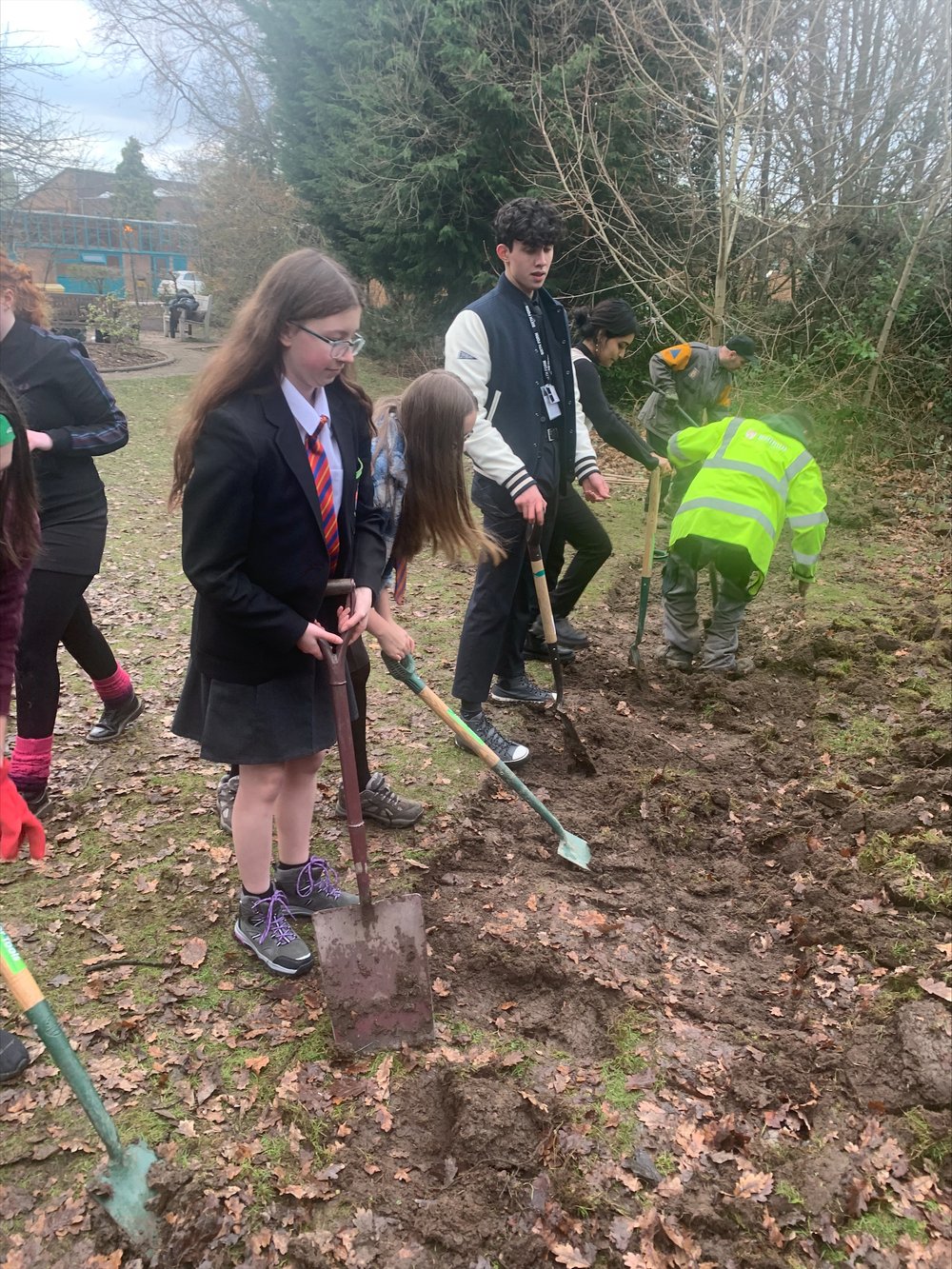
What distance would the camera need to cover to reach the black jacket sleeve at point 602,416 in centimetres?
534

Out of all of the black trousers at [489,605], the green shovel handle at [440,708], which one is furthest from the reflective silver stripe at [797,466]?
the green shovel handle at [440,708]

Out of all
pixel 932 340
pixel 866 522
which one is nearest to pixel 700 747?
A: pixel 866 522

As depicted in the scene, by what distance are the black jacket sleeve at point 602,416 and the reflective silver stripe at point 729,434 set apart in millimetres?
A: 507

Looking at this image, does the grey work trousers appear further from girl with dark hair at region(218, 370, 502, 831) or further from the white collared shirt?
the white collared shirt

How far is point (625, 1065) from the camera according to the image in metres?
2.58

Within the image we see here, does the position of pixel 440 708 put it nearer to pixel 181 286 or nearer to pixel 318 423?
pixel 318 423

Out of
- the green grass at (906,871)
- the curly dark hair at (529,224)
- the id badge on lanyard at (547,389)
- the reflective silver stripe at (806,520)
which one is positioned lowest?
the green grass at (906,871)

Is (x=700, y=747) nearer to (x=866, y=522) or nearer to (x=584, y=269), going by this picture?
(x=866, y=522)

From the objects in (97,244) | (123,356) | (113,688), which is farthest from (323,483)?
(97,244)

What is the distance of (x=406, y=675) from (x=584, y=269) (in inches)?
496

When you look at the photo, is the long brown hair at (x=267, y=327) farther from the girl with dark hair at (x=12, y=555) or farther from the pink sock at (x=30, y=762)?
the pink sock at (x=30, y=762)

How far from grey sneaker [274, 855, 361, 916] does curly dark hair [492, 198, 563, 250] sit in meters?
2.70

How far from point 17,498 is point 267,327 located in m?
0.73

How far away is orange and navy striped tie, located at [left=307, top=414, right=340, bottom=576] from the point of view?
2.40m
